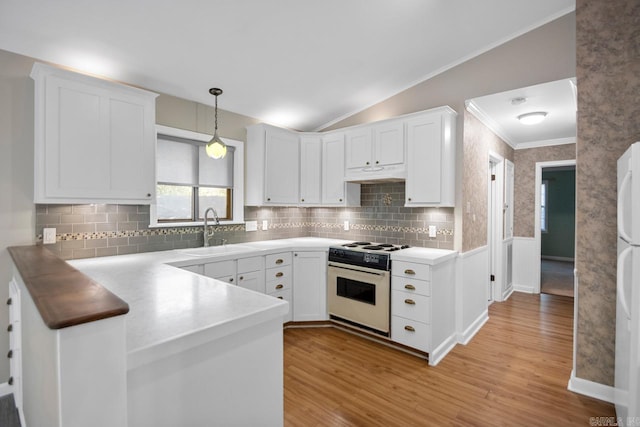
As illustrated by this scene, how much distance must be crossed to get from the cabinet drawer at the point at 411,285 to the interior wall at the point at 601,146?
1110mm

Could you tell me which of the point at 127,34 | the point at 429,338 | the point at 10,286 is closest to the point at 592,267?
the point at 429,338

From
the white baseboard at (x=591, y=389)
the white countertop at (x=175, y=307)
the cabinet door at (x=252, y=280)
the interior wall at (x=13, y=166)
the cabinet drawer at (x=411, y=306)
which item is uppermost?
the interior wall at (x=13, y=166)

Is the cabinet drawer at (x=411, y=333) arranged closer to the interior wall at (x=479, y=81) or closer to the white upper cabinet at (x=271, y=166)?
the interior wall at (x=479, y=81)

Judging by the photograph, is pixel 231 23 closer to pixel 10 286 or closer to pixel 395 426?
pixel 10 286

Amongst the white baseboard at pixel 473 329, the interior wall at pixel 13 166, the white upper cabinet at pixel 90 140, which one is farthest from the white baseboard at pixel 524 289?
the interior wall at pixel 13 166

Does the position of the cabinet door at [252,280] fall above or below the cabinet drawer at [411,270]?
below

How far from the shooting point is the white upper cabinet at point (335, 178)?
12.9 ft

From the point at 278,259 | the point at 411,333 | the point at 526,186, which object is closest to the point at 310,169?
the point at 278,259

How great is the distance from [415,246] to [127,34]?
3282 mm

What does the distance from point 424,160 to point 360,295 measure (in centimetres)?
156

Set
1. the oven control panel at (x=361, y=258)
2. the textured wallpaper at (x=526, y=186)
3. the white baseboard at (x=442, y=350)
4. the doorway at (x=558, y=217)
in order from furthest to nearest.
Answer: the doorway at (x=558, y=217) < the textured wallpaper at (x=526, y=186) < the oven control panel at (x=361, y=258) < the white baseboard at (x=442, y=350)

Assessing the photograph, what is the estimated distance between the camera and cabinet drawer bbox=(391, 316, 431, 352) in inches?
112

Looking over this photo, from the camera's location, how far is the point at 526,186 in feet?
16.9

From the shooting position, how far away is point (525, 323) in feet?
12.5
